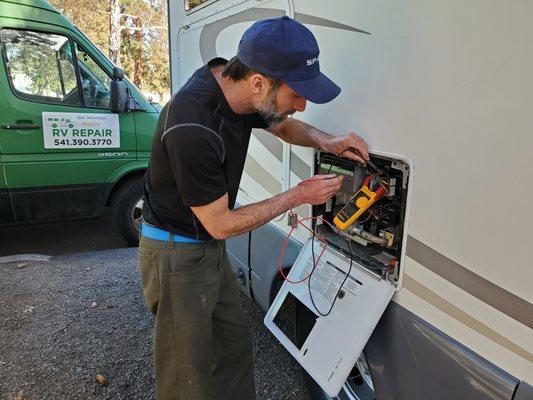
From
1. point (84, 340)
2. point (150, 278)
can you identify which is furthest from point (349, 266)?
point (84, 340)

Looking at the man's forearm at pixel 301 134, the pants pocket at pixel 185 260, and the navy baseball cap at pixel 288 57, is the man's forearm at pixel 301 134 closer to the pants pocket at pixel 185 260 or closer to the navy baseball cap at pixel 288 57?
the navy baseball cap at pixel 288 57

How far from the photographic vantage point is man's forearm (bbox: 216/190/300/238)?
1735mm

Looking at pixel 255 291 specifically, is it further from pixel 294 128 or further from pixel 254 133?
pixel 294 128

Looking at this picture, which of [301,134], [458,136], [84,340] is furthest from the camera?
[84,340]

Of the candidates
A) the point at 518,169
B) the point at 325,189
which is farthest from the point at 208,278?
the point at 518,169

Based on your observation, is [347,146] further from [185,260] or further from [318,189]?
[185,260]

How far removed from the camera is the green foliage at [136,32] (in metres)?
15.8

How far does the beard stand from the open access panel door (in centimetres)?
34

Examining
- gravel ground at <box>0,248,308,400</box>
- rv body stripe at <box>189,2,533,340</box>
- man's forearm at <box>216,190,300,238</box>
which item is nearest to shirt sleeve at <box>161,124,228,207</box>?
man's forearm at <box>216,190,300,238</box>

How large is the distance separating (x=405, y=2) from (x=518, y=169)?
27.2 inches

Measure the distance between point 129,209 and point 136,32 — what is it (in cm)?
1523

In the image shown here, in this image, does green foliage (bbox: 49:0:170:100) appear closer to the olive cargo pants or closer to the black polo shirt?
the black polo shirt

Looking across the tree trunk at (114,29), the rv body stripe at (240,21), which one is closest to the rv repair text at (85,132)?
the rv body stripe at (240,21)

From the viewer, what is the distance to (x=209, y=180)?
1.62 m
